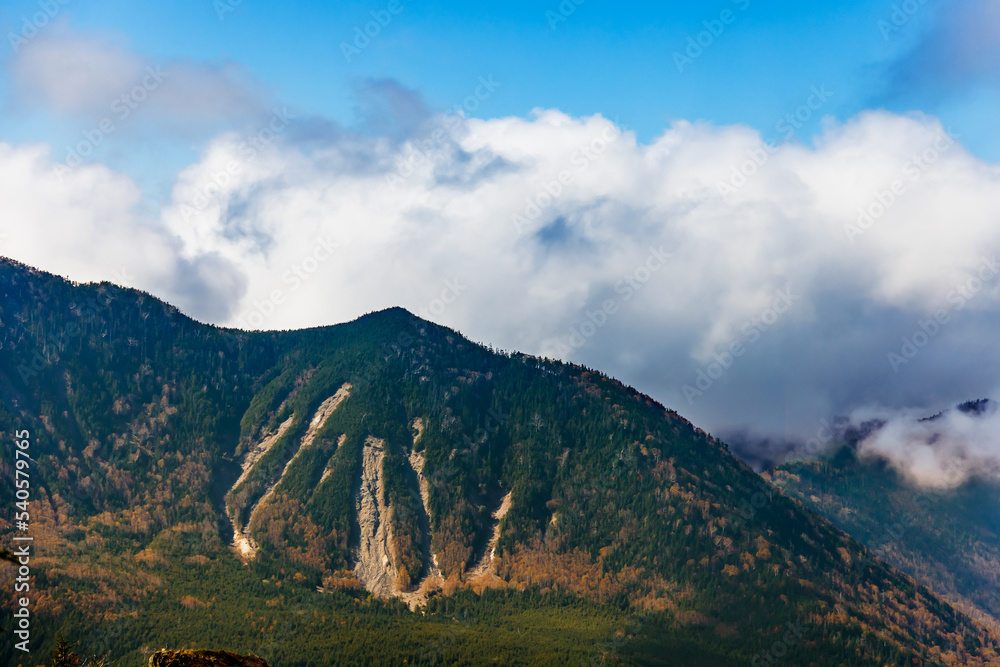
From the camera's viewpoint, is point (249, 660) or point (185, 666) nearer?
point (185, 666)

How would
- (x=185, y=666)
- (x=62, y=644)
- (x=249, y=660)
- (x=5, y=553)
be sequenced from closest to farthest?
(x=5, y=553), (x=185, y=666), (x=249, y=660), (x=62, y=644)

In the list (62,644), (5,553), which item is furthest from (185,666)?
(62,644)

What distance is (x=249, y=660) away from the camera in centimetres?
8869

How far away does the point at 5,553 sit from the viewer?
6681cm

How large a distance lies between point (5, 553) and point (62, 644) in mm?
54702

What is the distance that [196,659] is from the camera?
84.2 meters

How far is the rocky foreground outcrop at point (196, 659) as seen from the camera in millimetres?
83688

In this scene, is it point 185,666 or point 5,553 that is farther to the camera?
point 185,666

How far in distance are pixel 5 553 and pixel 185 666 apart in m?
22.9

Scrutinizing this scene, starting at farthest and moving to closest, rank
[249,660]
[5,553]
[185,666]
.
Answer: [249,660]
[185,666]
[5,553]

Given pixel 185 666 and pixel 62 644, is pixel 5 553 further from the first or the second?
pixel 62 644

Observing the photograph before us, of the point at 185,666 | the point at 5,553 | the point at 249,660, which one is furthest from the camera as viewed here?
the point at 249,660

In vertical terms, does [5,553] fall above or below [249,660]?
above

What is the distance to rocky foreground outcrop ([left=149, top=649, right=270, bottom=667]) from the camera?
275 feet
